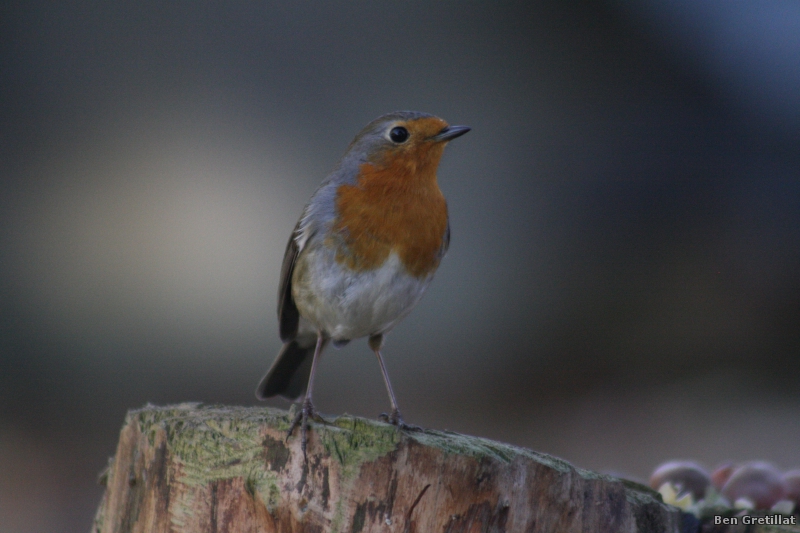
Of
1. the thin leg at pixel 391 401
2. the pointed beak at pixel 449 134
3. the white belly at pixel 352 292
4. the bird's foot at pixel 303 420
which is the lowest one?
→ the bird's foot at pixel 303 420

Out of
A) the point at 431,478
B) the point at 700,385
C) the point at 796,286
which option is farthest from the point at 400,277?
the point at 796,286

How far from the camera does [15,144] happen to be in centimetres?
641

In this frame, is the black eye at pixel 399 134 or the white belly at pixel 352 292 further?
the black eye at pixel 399 134

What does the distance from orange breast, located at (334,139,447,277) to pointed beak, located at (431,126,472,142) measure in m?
0.03

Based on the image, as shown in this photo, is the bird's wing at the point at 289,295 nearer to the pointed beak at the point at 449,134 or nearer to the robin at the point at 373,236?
the robin at the point at 373,236

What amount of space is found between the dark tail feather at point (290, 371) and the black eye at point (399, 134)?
0.82 meters

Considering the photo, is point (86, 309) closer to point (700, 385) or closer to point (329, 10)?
point (329, 10)

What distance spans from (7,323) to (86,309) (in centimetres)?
58

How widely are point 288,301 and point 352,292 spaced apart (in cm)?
43

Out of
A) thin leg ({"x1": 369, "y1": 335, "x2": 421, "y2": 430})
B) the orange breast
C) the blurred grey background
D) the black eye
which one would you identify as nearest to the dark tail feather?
thin leg ({"x1": 369, "y1": 335, "x2": 421, "y2": 430})

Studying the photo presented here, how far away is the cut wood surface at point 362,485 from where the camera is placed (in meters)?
1.66

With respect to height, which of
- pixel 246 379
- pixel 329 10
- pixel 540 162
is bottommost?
pixel 246 379

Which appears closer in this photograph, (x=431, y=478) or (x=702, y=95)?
(x=431, y=478)

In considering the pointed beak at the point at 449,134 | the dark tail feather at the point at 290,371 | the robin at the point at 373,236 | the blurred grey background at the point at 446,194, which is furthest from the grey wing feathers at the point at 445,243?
the blurred grey background at the point at 446,194
